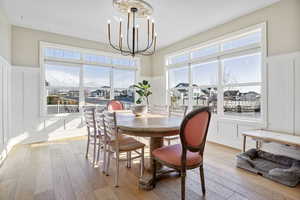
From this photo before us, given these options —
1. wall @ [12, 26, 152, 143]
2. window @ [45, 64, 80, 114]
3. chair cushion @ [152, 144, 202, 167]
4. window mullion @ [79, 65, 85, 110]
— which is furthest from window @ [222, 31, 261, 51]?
wall @ [12, 26, 152, 143]

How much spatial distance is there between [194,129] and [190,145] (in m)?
0.17

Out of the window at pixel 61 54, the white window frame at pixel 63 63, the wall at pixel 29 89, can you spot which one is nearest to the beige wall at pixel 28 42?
the wall at pixel 29 89

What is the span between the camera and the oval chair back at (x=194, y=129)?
1.56 m

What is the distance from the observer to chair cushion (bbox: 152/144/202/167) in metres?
1.66

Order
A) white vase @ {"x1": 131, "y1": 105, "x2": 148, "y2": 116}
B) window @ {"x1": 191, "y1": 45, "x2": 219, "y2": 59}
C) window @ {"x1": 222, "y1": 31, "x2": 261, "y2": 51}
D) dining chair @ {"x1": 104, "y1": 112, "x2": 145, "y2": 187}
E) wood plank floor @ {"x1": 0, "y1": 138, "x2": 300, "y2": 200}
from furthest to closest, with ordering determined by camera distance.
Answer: window @ {"x1": 191, "y1": 45, "x2": 219, "y2": 59}
window @ {"x1": 222, "y1": 31, "x2": 261, "y2": 51}
white vase @ {"x1": 131, "y1": 105, "x2": 148, "y2": 116}
dining chair @ {"x1": 104, "y1": 112, "x2": 145, "y2": 187}
wood plank floor @ {"x1": 0, "y1": 138, "x2": 300, "y2": 200}

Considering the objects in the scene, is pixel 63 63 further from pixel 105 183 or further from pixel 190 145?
pixel 190 145

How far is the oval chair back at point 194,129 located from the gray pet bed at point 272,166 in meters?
1.22

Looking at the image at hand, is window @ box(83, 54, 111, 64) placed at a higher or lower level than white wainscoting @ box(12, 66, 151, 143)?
higher

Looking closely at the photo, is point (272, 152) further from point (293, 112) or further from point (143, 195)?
point (143, 195)

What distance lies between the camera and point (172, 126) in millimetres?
1845

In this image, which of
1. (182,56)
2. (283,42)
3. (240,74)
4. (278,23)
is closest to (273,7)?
(278,23)

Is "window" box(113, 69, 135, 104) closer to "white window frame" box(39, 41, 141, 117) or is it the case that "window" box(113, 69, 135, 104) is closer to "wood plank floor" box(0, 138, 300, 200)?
"white window frame" box(39, 41, 141, 117)

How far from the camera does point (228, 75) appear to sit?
3658 millimetres

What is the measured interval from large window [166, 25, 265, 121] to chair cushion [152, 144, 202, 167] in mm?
1033
